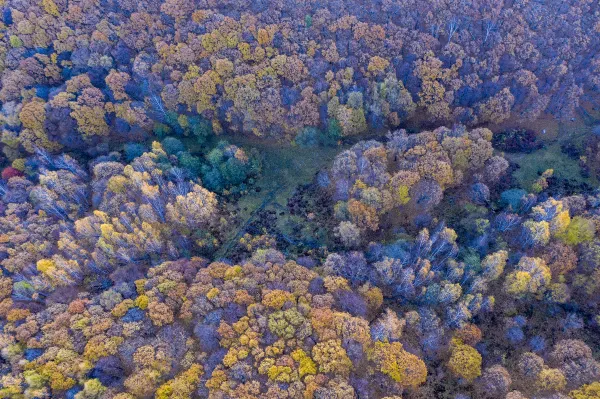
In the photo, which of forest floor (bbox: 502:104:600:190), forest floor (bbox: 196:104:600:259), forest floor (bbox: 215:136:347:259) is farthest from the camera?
forest floor (bbox: 502:104:600:190)

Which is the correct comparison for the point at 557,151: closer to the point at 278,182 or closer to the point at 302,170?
the point at 302,170

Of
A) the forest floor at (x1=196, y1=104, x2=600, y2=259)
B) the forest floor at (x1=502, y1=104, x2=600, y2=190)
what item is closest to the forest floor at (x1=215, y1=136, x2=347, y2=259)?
the forest floor at (x1=196, y1=104, x2=600, y2=259)

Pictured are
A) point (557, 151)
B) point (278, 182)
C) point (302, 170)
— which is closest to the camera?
point (557, 151)

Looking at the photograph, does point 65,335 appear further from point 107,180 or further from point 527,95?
point 527,95

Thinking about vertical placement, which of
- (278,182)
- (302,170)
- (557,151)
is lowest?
(278,182)

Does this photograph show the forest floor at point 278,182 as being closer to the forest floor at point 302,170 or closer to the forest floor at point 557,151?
the forest floor at point 302,170

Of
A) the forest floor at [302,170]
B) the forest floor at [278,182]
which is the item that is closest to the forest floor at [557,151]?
the forest floor at [302,170]

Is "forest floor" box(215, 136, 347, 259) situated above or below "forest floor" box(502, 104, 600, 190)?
below

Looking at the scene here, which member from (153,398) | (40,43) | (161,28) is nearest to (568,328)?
(153,398)

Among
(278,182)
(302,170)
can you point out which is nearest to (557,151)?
(302,170)

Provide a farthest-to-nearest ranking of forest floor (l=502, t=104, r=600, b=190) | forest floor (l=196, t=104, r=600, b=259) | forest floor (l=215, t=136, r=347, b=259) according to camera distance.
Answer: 1. forest floor (l=502, t=104, r=600, b=190)
2. forest floor (l=215, t=136, r=347, b=259)
3. forest floor (l=196, t=104, r=600, b=259)

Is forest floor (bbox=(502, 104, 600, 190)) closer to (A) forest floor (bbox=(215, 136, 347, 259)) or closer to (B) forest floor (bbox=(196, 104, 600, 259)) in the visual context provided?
(B) forest floor (bbox=(196, 104, 600, 259))
